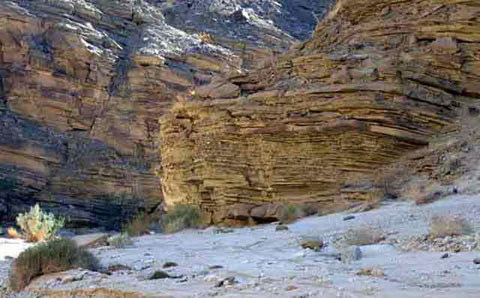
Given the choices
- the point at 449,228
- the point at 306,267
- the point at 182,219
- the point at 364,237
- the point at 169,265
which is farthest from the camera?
the point at 182,219

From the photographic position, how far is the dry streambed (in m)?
4.86

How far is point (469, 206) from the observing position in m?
8.60

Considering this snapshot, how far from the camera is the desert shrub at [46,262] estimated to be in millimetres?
6836

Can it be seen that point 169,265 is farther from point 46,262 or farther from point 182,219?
point 182,219

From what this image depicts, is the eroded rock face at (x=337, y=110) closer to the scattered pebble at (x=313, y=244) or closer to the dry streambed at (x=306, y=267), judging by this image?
the dry streambed at (x=306, y=267)

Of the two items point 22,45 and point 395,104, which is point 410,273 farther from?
point 22,45

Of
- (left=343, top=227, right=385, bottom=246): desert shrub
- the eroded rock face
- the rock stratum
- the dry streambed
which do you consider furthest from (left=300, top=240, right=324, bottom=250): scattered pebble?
the rock stratum

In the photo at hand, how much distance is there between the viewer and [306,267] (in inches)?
239

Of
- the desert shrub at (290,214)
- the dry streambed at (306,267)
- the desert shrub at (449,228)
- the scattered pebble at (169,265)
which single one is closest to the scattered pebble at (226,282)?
the dry streambed at (306,267)

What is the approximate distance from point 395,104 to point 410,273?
291 inches

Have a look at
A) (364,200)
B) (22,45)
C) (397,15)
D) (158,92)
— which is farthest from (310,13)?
(364,200)

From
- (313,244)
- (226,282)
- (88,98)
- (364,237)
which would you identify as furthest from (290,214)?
(88,98)

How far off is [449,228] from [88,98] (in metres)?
34.9

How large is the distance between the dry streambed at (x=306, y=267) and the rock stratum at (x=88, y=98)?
92.4 feet
